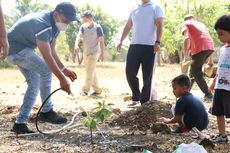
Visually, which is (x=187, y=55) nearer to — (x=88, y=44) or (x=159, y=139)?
(x=88, y=44)

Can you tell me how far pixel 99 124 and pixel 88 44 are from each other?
4.08 metres

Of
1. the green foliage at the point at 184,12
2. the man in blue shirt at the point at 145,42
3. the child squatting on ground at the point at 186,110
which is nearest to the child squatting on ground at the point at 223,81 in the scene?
the child squatting on ground at the point at 186,110

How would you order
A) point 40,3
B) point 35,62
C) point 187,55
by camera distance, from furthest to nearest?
1. point 40,3
2. point 187,55
3. point 35,62

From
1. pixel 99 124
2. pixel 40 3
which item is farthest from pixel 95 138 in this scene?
pixel 40 3

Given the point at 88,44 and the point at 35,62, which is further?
the point at 88,44

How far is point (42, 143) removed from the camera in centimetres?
408

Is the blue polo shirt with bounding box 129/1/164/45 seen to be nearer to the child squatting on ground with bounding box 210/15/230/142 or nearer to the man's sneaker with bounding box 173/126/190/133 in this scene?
the man's sneaker with bounding box 173/126/190/133

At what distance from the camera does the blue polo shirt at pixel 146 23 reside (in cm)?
630

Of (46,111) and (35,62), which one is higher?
(35,62)

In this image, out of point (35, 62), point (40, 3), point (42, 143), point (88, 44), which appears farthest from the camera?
point (40, 3)

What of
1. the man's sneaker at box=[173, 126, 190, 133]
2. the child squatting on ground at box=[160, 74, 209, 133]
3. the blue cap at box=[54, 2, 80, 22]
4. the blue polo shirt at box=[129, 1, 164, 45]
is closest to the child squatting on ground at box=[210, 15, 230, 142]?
the child squatting on ground at box=[160, 74, 209, 133]

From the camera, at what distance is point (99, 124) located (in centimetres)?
517

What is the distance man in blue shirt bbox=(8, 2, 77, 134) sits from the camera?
444 cm

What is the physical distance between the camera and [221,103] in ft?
13.5
